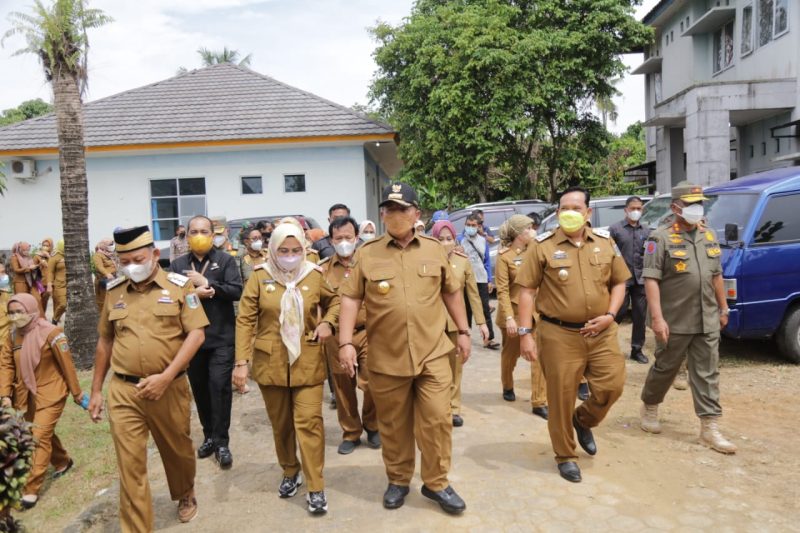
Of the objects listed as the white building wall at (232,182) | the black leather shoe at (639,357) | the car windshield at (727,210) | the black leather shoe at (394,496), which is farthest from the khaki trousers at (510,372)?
the white building wall at (232,182)

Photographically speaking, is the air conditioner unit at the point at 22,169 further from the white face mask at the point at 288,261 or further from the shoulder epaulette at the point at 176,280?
the white face mask at the point at 288,261

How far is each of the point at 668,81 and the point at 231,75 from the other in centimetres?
1881

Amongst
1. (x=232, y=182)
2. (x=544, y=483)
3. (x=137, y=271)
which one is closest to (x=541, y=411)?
(x=544, y=483)

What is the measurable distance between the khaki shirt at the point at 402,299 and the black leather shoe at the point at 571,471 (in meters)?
1.35

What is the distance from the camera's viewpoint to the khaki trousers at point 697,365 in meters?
5.18

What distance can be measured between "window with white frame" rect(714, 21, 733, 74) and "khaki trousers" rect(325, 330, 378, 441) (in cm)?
2220

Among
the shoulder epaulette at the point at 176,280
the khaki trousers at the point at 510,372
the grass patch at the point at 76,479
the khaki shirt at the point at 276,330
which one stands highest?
the shoulder epaulette at the point at 176,280

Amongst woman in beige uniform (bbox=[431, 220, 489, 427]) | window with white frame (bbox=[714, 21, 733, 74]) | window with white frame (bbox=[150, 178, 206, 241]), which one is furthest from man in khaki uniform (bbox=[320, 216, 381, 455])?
window with white frame (bbox=[714, 21, 733, 74])

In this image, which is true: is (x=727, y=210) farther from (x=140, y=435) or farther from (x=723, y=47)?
(x=723, y=47)

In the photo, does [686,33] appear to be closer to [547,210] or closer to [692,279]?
[547,210]

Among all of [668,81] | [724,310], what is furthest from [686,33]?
[724,310]

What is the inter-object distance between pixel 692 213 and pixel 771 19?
56.5ft

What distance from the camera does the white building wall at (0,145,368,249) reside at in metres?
17.3

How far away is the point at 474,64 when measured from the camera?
19312 millimetres
